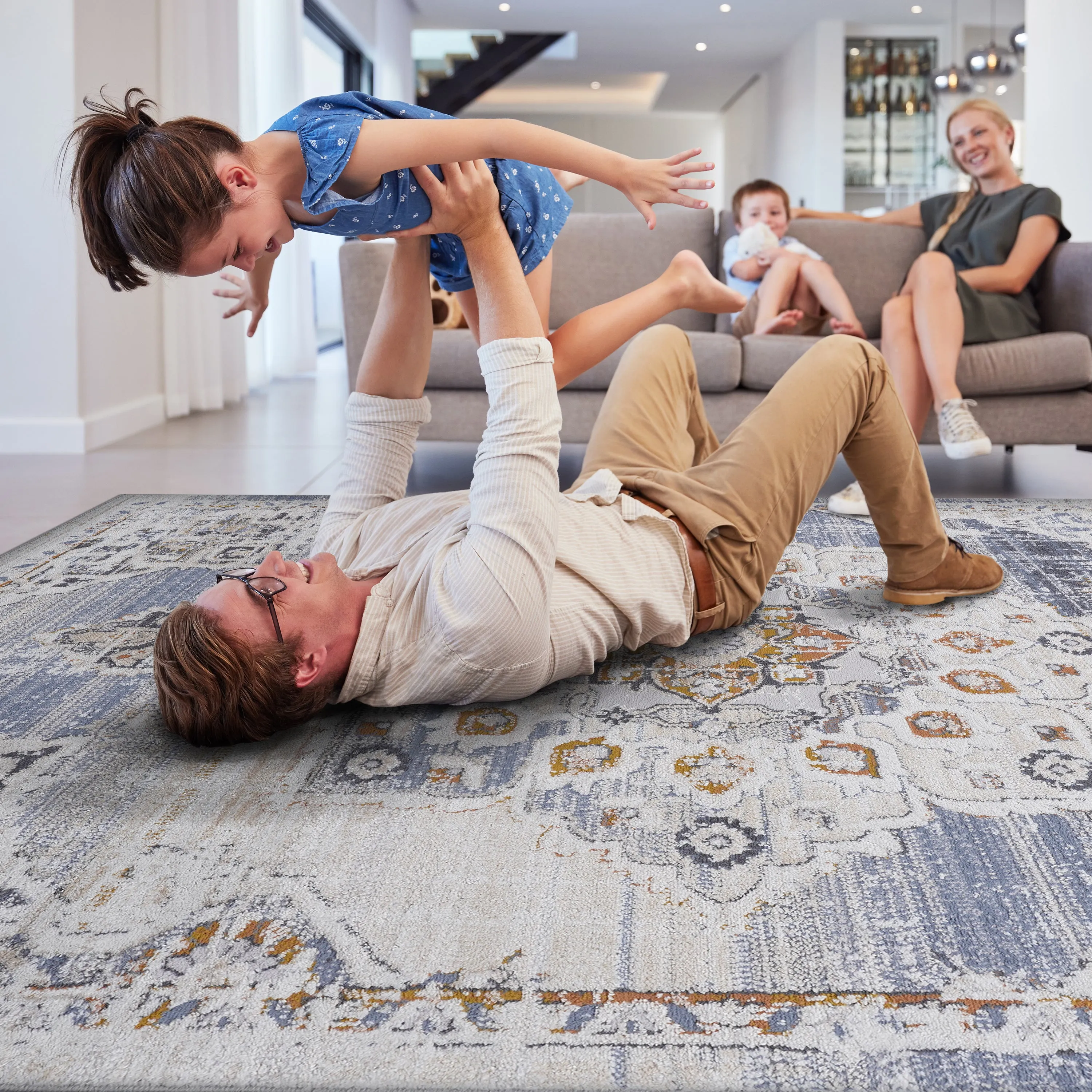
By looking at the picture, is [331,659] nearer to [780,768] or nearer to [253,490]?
[780,768]

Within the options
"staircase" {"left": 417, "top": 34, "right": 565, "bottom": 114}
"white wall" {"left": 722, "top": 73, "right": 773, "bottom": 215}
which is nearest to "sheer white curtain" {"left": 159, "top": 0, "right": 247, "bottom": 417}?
"staircase" {"left": 417, "top": 34, "right": 565, "bottom": 114}

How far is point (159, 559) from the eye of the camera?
247 cm

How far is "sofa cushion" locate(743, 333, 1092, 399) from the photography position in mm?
3232

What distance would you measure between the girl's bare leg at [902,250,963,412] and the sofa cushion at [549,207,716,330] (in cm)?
100

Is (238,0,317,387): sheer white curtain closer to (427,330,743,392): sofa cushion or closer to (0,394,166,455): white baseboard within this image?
(0,394,166,455): white baseboard

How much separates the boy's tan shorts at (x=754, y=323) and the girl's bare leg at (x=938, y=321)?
1.70ft

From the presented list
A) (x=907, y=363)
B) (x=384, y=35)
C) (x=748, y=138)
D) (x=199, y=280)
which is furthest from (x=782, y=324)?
(x=748, y=138)

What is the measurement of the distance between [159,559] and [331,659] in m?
1.21

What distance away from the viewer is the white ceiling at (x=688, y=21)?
30.6 ft

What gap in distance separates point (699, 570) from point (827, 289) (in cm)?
223

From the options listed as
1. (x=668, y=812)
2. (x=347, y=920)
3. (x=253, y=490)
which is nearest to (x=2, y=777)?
(x=347, y=920)

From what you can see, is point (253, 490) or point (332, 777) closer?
point (332, 777)

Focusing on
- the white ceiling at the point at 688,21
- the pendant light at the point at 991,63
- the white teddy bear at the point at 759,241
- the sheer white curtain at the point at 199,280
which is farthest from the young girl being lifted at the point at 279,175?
the white ceiling at the point at 688,21

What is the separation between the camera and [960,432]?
2.92 meters
